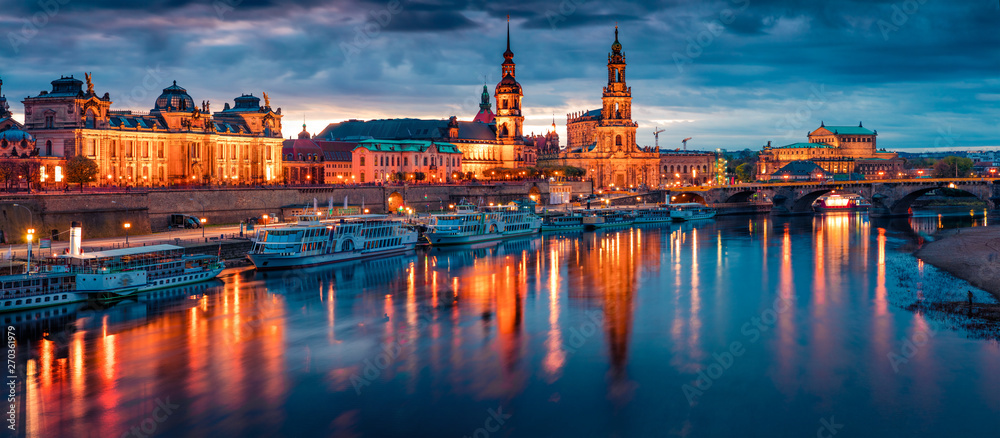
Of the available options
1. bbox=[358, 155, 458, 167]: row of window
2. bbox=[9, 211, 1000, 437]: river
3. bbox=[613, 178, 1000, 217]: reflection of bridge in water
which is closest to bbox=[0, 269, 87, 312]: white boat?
bbox=[9, 211, 1000, 437]: river

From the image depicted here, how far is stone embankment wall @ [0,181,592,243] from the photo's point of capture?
2329 inches

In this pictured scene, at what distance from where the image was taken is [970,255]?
193 feet

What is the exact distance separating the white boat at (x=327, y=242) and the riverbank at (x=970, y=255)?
41090 mm

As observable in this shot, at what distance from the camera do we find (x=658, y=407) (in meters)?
27.0

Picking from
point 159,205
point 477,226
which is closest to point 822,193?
point 477,226

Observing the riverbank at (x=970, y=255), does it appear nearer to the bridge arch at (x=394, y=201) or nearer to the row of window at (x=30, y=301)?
the row of window at (x=30, y=301)

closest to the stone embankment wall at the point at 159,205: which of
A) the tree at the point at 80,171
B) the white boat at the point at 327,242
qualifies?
the tree at the point at 80,171

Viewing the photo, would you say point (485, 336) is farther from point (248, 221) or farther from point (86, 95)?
point (86, 95)

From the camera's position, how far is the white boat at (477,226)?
76938 mm

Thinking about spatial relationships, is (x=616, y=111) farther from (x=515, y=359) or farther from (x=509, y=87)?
(x=515, y=359)

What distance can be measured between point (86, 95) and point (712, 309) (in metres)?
65.7

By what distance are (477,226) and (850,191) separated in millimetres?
66896

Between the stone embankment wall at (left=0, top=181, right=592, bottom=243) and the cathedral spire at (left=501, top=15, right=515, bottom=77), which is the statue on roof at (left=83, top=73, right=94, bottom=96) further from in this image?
the cathedral spire at (left=501, top=15, right=515, bottom=77)

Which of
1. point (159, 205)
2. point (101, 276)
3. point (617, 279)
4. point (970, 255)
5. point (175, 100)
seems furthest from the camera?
point (175, 100)
